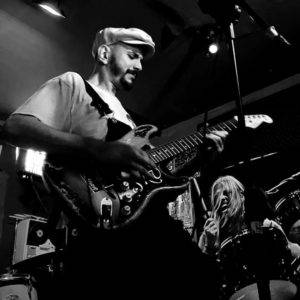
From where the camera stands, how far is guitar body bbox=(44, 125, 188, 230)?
1.71 metres

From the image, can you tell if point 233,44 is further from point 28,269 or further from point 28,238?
point 28,238

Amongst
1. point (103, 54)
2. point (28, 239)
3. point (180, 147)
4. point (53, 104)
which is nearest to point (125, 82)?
point (103, 54)

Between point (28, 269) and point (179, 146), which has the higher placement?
point (179, 146)

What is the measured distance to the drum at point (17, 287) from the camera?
133 inches

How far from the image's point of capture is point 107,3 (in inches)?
164

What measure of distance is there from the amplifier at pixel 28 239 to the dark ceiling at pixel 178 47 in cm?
207

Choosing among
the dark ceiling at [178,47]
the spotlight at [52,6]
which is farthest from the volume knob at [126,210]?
the spotlight at [52,6]

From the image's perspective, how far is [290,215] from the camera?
119 inches

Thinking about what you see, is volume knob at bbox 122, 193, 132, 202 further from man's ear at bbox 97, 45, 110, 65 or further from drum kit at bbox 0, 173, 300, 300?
man's ear at bbox 97, 45, 110, 65

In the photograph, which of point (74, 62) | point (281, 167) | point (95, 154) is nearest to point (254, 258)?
point (95, 154)

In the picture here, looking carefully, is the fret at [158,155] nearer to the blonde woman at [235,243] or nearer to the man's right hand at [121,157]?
the man's right hand at [121,157]

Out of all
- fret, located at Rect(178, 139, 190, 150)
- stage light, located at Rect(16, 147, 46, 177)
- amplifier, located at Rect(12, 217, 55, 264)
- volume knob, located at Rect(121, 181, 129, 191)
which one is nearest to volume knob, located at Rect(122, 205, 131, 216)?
volume knob, located at Rect(121, 181, 129, 191)

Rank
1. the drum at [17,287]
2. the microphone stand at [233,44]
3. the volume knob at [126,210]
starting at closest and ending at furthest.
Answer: the microphone stand at [233,44]
the volume knob at [126,210]
the drum at [17,287]

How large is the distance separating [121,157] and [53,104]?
1.48 ft
